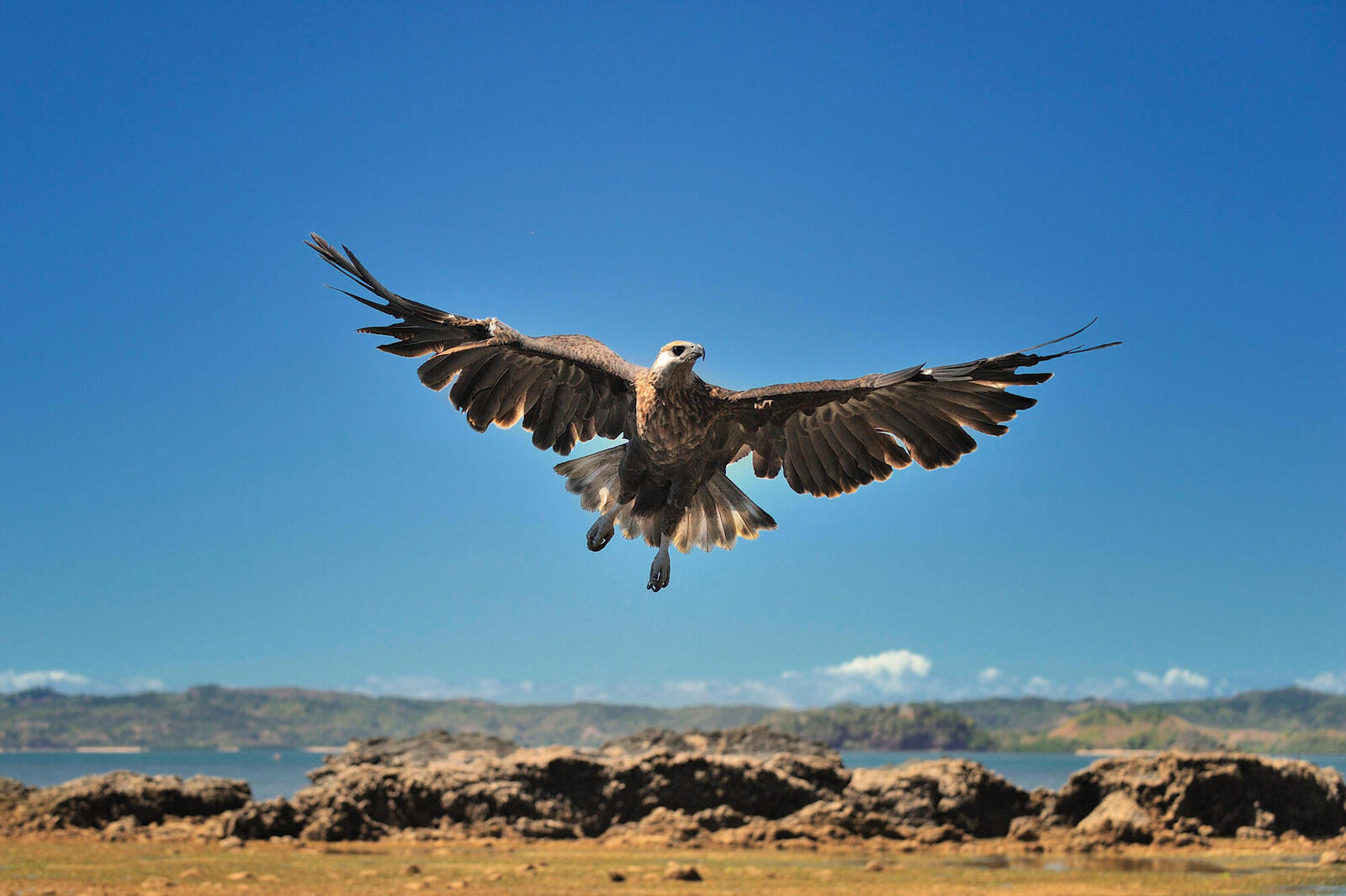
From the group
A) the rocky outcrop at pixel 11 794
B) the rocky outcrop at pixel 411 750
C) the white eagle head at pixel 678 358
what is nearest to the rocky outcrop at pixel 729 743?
the rocky outcrop at pixel 411 750

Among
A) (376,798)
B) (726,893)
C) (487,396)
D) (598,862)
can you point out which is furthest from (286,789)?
(487,396)

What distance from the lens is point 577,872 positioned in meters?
16.4

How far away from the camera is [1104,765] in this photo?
20.3 meters

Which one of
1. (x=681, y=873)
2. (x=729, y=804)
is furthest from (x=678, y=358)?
(x=729, y=804)

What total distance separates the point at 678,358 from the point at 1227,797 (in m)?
16.3

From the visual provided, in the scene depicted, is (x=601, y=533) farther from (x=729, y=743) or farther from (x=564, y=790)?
(x=729, y=743)

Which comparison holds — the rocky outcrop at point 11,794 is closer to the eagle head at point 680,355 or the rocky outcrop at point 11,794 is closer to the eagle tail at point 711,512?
the eagle tail at point 711,512

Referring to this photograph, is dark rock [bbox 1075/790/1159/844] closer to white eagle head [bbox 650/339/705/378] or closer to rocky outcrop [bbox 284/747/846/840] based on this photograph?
rocky outcrop [bbox 284/747/846/840]

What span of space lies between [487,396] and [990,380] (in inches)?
154

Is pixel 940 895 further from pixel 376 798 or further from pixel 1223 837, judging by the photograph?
pixel 376 798

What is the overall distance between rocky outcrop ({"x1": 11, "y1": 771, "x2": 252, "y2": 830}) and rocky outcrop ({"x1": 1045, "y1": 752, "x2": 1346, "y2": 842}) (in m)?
15.6

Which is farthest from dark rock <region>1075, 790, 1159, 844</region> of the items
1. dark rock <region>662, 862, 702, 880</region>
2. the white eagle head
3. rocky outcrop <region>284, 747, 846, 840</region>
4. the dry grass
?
the white eagle head

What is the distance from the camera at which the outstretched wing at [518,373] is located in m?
8.33

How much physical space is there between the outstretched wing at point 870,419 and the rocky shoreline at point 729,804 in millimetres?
11834
